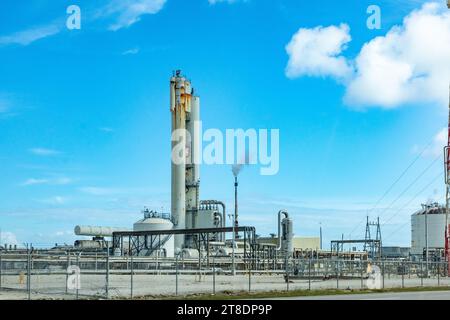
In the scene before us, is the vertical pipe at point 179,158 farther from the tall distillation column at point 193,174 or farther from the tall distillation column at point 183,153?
the tall distillation column at point 193,174

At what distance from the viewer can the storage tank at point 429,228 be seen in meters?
95.8

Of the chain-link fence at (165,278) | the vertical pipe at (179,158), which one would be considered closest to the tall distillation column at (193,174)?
the vertical pipe at (179,158)

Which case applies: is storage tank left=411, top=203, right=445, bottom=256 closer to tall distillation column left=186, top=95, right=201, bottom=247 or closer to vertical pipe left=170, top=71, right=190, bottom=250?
tall distillation column left=186, top=95, right=201, bottom=247

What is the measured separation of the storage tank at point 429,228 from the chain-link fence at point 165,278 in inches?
933

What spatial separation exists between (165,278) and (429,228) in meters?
58.3

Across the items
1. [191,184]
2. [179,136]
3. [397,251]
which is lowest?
[397,251]

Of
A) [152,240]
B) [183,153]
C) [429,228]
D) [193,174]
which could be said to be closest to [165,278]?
[152,240]

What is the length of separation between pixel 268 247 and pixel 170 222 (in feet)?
39.1

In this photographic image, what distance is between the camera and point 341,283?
45.8 metres

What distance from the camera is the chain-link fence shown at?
32719 mm
